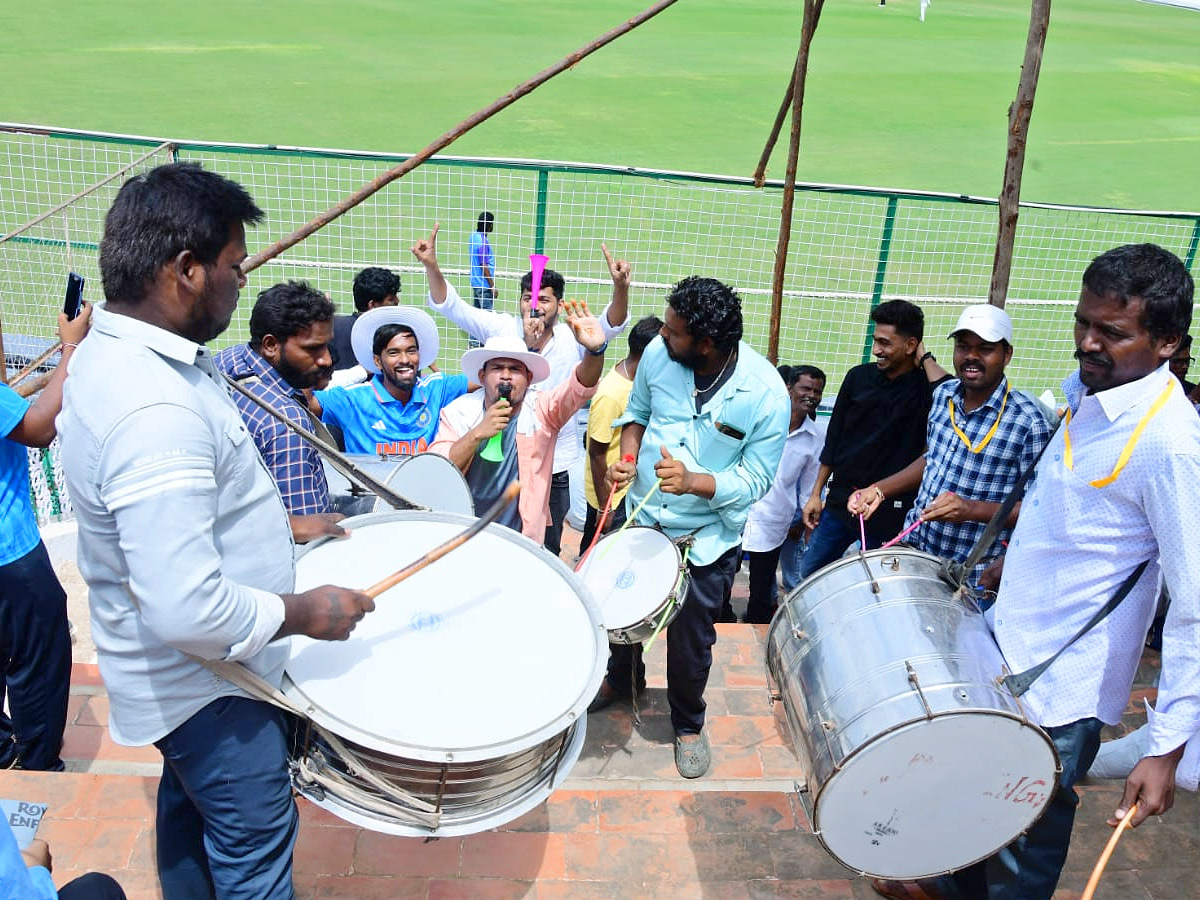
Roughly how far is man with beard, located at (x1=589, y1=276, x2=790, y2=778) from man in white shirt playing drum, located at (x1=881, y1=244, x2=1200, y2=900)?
1102 millimetres

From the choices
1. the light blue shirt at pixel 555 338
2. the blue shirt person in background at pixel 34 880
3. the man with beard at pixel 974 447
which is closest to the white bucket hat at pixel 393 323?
the light blue shirt at pixel 555 338

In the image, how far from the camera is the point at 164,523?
2039 mm

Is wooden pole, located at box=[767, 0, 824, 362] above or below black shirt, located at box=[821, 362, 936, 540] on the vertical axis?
above

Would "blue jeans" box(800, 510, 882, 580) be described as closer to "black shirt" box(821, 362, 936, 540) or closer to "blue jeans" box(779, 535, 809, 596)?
"black shirt" box(821, 362, 936, 540)

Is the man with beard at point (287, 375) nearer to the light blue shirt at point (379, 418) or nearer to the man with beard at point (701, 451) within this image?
the light blue shirt at point (379, 418)

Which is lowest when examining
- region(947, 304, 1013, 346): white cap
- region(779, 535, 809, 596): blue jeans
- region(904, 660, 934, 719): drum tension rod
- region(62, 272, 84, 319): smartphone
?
region(779, 535, 809, 596): blue jeans

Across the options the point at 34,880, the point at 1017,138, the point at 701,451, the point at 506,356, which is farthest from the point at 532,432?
the point at 34,880

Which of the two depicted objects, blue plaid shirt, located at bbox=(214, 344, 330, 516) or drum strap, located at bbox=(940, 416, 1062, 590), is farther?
blue plaid shirt, located at bbox=(214, 344, 330, 516)

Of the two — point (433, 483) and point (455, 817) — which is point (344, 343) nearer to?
point (433, 483)

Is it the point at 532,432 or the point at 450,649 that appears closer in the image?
the point at 450,649

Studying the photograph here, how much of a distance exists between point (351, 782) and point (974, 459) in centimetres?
256

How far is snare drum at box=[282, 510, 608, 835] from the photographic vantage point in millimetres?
2396

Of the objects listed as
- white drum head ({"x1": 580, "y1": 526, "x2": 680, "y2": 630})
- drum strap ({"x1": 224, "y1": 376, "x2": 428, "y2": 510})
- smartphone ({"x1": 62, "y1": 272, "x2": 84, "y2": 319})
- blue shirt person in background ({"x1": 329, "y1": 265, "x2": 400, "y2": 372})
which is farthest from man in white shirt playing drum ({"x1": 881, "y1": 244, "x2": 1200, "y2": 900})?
blue shirt person in background ({"x1": 329, "y1": 265, "x2": 400, "y2": 372})

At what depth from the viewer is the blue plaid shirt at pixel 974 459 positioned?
388 cm
